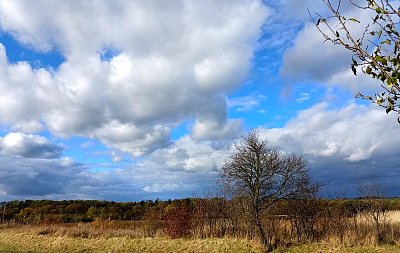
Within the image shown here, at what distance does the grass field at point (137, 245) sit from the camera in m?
23.6

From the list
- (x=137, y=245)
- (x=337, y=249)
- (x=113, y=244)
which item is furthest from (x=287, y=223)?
(x=113, y=244)

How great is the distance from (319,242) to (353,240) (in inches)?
79.8

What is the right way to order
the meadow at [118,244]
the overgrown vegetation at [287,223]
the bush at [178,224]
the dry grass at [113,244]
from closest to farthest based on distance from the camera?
the meadow at [118,244] → the overgrown vegetation at [287,223] → the dry grass at [113,244] → the bush at [178,224]

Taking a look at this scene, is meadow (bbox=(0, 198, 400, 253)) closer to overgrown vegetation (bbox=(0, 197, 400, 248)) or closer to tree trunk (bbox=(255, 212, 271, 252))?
overgrown vegetation (bbox=(0, 197, 400, 248))

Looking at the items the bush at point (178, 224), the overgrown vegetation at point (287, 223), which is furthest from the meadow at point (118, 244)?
the bush at point (178, 224)

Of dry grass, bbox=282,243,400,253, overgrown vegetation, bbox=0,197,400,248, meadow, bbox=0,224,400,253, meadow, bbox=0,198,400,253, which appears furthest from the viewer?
overgrown vegetation, bbox=0,197,400,248

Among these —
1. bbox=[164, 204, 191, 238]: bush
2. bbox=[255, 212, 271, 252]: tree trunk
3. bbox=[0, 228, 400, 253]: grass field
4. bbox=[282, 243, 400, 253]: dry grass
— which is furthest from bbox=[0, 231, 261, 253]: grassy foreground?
bbox=[282, 243, 400, 253]: dry grass

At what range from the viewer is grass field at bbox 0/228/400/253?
77.5 feet

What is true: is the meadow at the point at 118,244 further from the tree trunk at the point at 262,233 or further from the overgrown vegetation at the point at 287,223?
the tree trunk at the point at 262,233

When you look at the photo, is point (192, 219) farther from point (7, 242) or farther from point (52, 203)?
point (52, 203)

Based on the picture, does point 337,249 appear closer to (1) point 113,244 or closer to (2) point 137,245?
(2) point 137,245

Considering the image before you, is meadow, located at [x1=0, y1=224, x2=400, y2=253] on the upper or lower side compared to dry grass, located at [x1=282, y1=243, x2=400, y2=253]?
upper

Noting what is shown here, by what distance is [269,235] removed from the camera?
26.7 m

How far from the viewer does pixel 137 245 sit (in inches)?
1141
